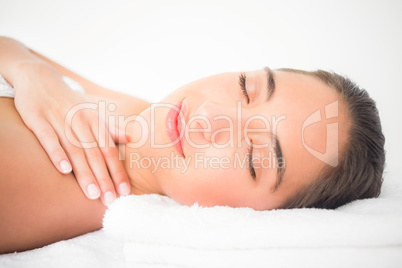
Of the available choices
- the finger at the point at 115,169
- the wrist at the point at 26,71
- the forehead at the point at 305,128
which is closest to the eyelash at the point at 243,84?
the forehead at the point at 305,128

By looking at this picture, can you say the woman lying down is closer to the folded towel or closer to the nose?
the nose

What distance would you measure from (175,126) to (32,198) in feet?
1.57

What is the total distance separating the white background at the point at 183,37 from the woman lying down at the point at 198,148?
61 centimetres

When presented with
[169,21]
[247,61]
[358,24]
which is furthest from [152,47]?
[358,24]

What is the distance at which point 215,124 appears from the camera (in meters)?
0.95

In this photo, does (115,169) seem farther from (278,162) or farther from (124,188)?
(278,162)

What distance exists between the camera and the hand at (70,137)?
0.93 m

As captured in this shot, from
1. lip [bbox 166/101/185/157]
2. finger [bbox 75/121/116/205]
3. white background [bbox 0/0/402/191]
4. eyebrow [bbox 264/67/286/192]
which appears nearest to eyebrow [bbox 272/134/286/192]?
eyebrow [bbox 264/67/286/192]

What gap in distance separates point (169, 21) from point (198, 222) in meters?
1.46

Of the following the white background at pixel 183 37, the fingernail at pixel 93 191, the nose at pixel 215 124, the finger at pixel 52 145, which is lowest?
the fingernail at pixel 93 191

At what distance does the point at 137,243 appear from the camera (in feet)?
2.59

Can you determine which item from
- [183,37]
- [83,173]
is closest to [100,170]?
[83,173]

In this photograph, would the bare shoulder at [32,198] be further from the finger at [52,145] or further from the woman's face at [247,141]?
the woman's face at [247,141]

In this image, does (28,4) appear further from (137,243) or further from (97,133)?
(137,243)
